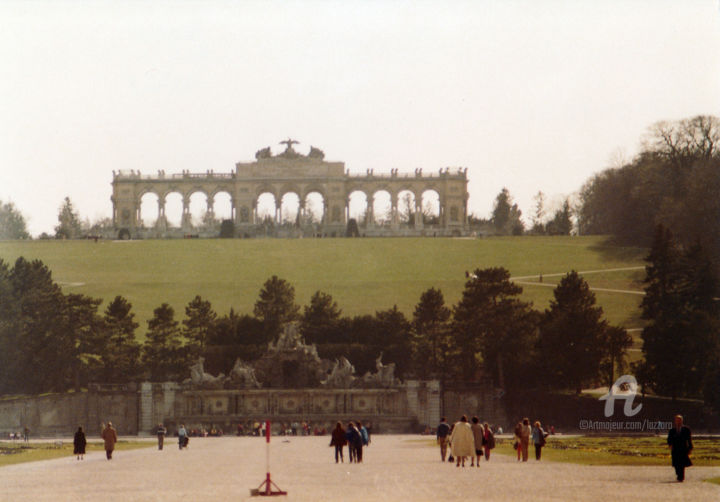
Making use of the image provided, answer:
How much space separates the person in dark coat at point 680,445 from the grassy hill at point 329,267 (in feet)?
168

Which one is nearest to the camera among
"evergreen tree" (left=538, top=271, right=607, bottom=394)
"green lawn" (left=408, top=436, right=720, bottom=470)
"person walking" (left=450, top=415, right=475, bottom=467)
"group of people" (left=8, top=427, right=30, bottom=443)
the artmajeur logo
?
"person walking" (left=450, top=415, right=475, bottom=467)

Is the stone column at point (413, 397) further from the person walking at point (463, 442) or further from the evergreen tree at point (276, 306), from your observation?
the person walking at point (463, 442)

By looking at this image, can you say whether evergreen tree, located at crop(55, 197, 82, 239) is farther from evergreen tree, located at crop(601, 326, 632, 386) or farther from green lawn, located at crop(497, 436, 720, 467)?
green lawn, located at crop(497, 436, 720, 467)

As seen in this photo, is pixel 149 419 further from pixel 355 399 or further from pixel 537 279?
pixel 537 279

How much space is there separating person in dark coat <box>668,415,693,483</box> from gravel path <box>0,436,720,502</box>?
1.13 feet

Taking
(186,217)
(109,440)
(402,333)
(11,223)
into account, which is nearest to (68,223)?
(186,217)

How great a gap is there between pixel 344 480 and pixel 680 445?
709 centimetres

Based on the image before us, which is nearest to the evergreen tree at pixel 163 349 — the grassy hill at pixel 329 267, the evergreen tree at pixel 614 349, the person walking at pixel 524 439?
the grassy hill at pixel 329 267

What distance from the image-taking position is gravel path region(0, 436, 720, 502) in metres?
22.5

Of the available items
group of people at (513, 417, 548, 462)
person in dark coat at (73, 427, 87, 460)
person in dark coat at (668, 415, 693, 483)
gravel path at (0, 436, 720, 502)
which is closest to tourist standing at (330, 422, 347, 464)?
gravel path at (0, 436, 720, 502)

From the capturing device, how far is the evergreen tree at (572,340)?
217ft

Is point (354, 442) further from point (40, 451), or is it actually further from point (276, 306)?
point (276, 306)

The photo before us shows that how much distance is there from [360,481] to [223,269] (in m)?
71.2

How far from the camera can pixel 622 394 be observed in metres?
62.8
